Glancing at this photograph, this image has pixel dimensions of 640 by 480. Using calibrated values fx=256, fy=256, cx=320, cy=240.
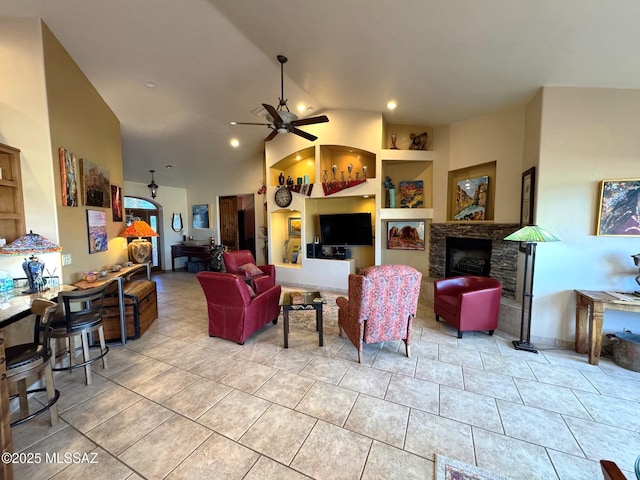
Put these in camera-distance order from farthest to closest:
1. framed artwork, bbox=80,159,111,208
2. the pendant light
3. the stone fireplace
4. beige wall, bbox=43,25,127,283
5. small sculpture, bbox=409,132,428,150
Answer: the pendant light
small sculpture, bbox=409,132,428,150
the stone fireplace
framed artwork, bbox=80,159,111,208
beige wall, bbox=43,25,127,283

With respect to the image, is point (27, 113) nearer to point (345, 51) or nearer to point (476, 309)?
point (345, 51)

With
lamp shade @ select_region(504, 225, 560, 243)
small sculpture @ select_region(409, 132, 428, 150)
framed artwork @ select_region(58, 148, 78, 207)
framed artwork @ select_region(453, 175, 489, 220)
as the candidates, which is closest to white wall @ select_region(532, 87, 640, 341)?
lamp shade @ select_region(504, 225, 560, 243)

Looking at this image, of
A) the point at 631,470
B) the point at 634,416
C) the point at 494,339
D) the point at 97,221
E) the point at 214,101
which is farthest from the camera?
the point at 214,101

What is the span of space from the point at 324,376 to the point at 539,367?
2.39 meters

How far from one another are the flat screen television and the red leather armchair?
2.71m

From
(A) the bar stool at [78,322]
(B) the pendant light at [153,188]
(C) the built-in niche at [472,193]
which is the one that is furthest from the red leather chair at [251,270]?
(B) the pendant light at [153,188]

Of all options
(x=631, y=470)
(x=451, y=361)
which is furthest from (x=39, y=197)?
(x=631, y=470)

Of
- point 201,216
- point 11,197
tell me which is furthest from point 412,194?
point 201,216

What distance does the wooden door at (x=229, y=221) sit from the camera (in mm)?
8062

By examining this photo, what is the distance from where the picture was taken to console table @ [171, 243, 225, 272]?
26.0 ft

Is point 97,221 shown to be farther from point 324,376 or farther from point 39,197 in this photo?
point 324,376

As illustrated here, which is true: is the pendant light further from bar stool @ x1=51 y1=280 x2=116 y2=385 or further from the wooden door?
bar stool @ x1=51 y1=280 x2=116 y2=385

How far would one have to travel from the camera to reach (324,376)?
2.68 m

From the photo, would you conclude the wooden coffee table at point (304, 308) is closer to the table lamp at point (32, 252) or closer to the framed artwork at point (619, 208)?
the table lamp at point (32, 252)
